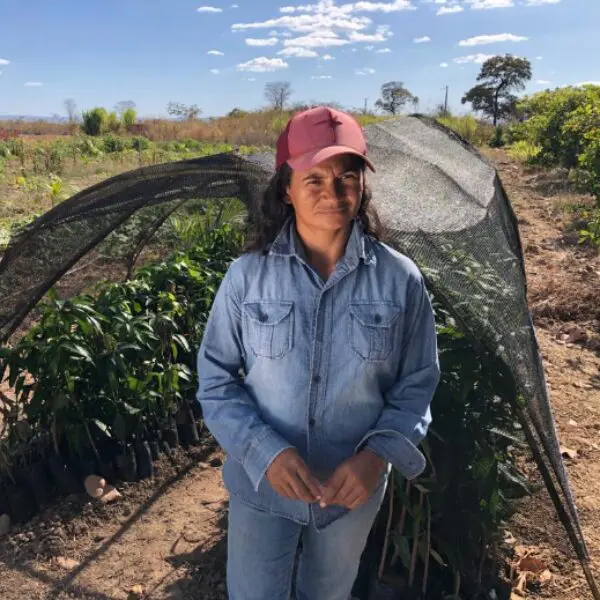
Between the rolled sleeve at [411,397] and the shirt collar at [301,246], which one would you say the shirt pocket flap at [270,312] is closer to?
the shirt collar at [301,246]

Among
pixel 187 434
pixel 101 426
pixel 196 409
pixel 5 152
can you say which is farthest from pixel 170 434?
pixel 5 152

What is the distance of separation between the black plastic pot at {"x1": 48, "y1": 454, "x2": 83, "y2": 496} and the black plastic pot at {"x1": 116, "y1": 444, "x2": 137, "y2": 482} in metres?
0.20

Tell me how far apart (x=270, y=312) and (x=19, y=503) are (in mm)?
1918

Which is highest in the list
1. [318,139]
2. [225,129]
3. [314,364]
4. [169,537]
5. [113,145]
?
[225,129]

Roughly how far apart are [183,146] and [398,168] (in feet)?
52.6

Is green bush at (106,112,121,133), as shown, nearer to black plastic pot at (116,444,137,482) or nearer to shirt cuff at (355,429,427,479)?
black plastic pot at (116,444,137,482)

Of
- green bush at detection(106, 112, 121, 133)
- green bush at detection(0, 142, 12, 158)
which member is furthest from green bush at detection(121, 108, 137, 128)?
green bush at detection(0, 142, 12, 158)

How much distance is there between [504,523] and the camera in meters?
2.39

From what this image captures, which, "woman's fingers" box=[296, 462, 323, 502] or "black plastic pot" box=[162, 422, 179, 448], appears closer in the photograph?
"woman's fingers" box=[296, 462, 323, 502]

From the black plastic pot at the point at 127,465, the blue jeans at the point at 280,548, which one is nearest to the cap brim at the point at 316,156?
the blue jeans at the point at 280,548

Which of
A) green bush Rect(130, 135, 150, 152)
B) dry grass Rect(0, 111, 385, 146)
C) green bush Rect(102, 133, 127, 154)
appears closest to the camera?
green bush Rect(102, 133, 127, 154)

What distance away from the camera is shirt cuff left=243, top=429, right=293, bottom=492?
4.53ft

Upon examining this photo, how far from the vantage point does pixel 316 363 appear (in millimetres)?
1404

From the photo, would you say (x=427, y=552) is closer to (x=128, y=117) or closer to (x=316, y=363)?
(x=316, y=363)
